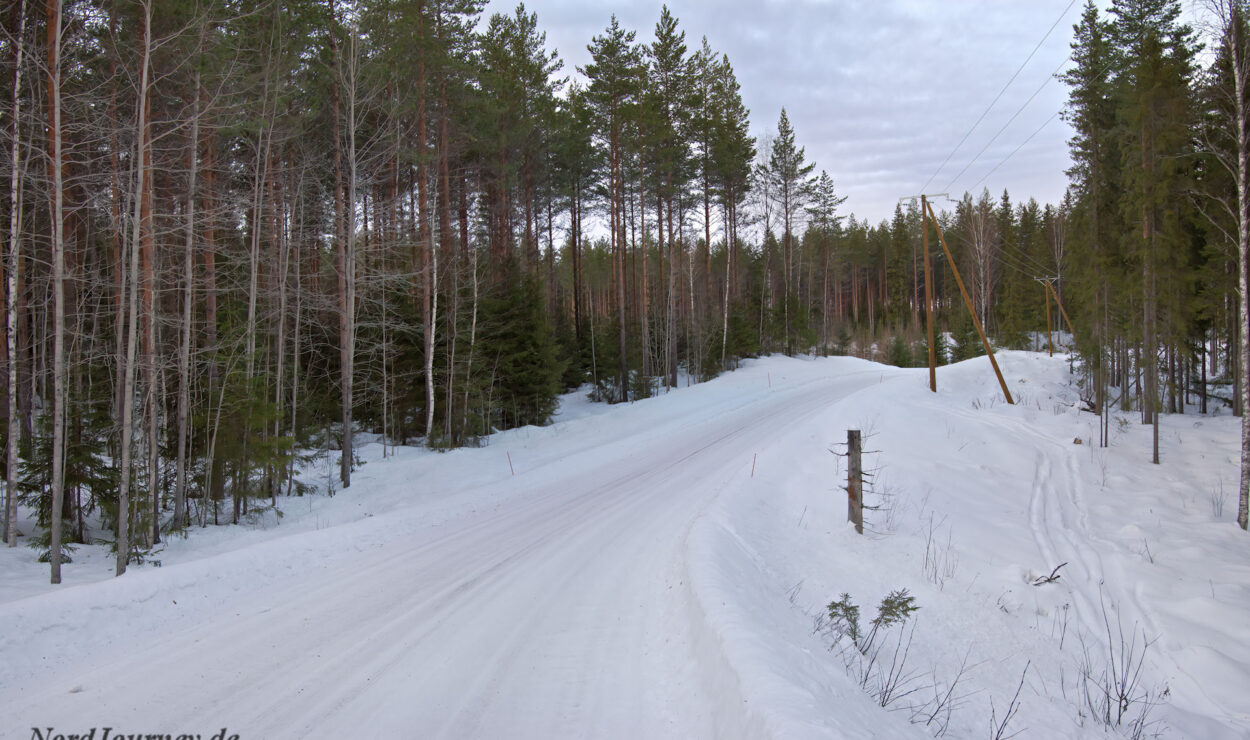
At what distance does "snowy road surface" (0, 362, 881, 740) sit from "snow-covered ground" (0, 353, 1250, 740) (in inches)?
1.1

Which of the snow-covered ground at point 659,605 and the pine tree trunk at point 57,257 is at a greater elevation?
the pine tree trunk at point 57,257

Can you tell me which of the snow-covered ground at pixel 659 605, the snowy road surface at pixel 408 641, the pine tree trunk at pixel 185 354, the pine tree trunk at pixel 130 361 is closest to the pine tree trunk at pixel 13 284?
the snow-covered ground at pixel 659 605

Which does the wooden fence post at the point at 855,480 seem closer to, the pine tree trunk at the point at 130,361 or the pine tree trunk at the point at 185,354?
the pine tree trunk at the point at 130,361

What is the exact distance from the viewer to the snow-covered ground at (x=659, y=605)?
12.5ft

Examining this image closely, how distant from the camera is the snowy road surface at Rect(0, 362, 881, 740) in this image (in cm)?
365

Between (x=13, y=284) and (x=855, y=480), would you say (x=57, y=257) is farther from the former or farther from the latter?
(x=855, y=480)

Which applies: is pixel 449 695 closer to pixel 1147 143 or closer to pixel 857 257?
pixel 1147 143

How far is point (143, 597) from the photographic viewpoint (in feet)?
20.2

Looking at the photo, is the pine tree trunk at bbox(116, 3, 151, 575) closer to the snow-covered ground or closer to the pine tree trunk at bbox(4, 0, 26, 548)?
the snow-covered ground

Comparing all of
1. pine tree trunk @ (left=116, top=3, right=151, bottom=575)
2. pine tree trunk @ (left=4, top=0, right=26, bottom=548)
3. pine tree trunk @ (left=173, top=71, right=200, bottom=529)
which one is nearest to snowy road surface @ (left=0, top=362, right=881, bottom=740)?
pine tree trunk @ (left=116, top=3, right=151, bottom=575)

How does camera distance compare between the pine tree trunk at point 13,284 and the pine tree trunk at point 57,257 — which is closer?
the pine tree trunk at point 57,257

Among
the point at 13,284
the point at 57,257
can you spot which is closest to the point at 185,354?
the point at 13,284

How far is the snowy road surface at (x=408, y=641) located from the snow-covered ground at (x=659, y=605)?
29mm

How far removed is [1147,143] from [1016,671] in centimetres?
2058
